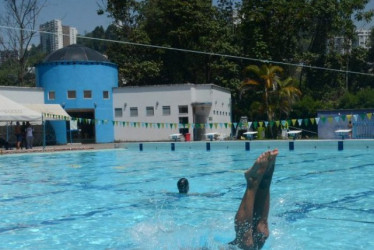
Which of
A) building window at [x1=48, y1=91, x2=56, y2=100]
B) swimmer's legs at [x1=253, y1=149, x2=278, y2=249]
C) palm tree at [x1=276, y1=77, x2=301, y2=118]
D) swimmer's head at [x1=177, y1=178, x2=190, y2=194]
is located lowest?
swimmer's head at [x1=177, y1=178, x2=190, y2=194]

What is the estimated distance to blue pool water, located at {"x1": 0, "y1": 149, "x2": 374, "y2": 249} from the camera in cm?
643

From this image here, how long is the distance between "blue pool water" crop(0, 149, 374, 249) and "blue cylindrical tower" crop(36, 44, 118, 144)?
19.3 m

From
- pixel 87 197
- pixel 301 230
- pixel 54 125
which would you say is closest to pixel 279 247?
pixel 301 230

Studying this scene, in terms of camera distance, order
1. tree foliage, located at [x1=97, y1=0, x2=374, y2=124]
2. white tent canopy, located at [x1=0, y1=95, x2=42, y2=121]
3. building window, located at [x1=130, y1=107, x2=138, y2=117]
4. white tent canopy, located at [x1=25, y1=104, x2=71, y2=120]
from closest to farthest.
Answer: white tent canopy, located at [x1=0, y1=95, x2=42, y2=121]
white tent canopy, located at [x1=25, y1=104, x2=71, y2=120]
building window, located at [x1=130, y1=107, x2=138, y2=117]
tree foliage, located at [x1=97, y1=0, x2=374, y2=124]

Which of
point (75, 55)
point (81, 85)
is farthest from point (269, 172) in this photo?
point (75, 55)

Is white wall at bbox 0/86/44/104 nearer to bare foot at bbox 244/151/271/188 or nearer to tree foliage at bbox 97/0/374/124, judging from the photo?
tree foliage at bbox 97/0/374/124

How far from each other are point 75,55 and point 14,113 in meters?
10.6

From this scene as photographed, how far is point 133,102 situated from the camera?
3447 cm

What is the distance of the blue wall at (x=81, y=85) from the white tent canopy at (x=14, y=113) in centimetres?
709

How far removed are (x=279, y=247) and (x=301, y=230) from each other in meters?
1.13

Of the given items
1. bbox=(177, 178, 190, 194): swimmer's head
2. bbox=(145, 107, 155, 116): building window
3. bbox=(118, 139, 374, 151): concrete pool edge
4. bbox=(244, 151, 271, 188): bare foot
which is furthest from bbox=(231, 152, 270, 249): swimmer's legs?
bbox=(145, 107, 155, 116): building window

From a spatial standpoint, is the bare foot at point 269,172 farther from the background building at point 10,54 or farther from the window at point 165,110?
the background building at point 10,54

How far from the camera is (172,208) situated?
8.55 meters

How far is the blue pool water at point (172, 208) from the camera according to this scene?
6.43 metres
